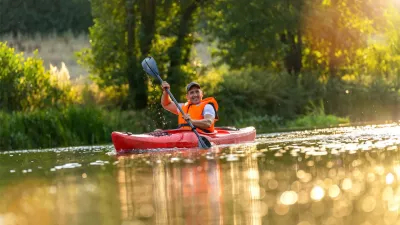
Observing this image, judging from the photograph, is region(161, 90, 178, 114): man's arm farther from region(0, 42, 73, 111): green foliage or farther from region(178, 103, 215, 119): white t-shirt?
region(0, 42, 73, 111): green foliage

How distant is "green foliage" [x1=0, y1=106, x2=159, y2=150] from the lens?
22.0 metres

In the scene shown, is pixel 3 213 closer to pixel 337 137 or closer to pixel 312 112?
pixel 337 137

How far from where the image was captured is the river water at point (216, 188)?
7.13 m

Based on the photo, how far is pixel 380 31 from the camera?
34000 mm

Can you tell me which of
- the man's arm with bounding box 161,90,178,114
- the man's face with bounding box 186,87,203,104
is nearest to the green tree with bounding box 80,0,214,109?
the man's arm with bounding box 161,90,178,114

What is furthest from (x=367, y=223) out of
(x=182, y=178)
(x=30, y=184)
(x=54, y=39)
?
(x=54, y=39)

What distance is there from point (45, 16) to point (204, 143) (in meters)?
36.8

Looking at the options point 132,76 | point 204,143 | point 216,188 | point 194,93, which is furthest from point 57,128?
point 216,188

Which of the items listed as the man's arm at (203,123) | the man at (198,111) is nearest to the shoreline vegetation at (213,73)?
the man at (198,111)

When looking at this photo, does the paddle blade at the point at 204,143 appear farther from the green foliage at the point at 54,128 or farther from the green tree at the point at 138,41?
the green tree at the point at 138,41

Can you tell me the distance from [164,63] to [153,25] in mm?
1175

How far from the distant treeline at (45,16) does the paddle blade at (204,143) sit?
107 feet

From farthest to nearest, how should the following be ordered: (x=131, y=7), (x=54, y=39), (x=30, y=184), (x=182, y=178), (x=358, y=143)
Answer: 1. (x=54, y=39)
2. (x=131, y=7)
3. (x=358, y=143)
4. (x=30, y=184)
5. (x=182, y=178)

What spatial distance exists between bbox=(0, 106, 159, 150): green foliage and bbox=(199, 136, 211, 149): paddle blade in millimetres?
6141
